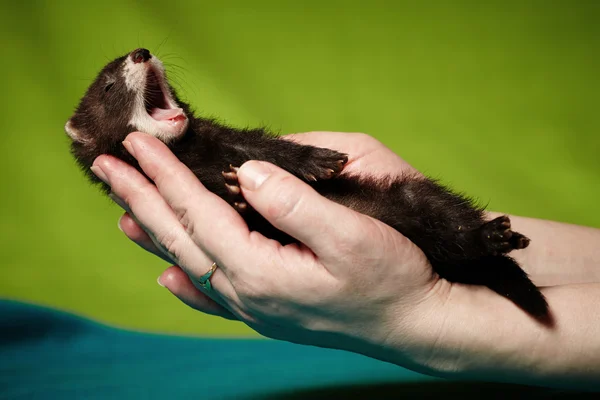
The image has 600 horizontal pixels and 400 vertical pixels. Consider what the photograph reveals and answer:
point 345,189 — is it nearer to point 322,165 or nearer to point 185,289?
point 322,165

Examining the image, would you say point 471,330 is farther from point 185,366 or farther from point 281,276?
point 185,366

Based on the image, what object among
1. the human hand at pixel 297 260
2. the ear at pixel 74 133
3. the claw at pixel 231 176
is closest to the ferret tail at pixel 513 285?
the human hand at pixel 297 260

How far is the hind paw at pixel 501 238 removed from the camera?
1.75 m

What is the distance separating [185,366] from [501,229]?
4.66ft

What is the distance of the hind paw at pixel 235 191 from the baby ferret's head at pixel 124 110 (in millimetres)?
378

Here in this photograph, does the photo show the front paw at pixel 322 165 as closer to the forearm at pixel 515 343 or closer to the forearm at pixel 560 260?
the forearm at pixel 515 343

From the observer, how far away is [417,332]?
1.68m

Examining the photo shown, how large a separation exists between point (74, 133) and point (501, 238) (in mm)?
1522

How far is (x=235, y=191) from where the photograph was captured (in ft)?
6.05

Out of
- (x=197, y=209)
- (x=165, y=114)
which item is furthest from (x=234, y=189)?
(x=165, y=114)

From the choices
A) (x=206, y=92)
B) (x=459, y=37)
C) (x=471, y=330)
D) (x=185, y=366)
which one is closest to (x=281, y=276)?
(x=471, y=330)

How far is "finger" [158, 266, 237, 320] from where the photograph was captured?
2.04 meters

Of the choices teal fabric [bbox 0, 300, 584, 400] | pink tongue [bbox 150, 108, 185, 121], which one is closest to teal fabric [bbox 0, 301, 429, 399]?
teal fabric [bbox 0, 300, 584, 400]

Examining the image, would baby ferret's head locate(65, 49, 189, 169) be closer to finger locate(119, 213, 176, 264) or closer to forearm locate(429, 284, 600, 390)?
finger locate(119, 213, 176, 264)
